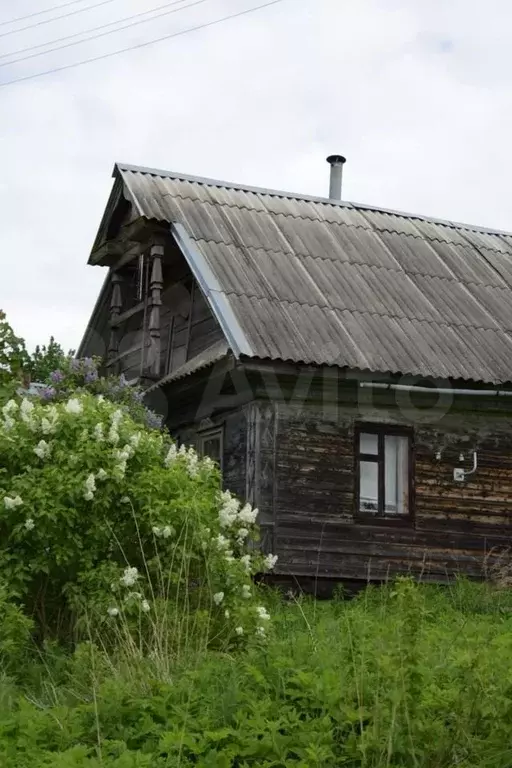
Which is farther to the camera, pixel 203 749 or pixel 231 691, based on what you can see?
pixel 231 691

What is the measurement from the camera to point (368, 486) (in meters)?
12.9

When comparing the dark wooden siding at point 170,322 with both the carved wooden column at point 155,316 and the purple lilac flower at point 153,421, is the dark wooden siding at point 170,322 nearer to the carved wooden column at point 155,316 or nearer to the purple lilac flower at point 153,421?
the carved wooden column at point 155,316

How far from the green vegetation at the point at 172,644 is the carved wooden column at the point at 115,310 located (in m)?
7.80

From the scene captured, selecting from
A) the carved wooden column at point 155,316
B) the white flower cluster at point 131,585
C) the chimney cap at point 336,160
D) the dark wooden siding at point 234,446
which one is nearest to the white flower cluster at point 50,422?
the white flower cluster at point 131,585

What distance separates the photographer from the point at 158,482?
6980 millimetres

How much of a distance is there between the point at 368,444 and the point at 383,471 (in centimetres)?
38

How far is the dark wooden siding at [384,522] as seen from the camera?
12.3 m

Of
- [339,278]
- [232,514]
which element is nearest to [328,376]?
[339,278]

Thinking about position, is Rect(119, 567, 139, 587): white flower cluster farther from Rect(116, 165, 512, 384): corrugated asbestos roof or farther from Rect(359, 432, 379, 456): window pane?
Rect(359, 432, 379, 456): window pane

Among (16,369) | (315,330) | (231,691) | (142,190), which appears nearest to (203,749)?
(231,691)

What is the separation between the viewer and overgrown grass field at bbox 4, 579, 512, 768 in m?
4.16

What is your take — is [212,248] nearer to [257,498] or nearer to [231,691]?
[257,498]

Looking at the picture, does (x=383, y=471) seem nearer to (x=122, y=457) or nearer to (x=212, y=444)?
(x=212, y=444)

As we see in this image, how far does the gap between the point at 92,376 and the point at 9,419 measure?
6.80m
